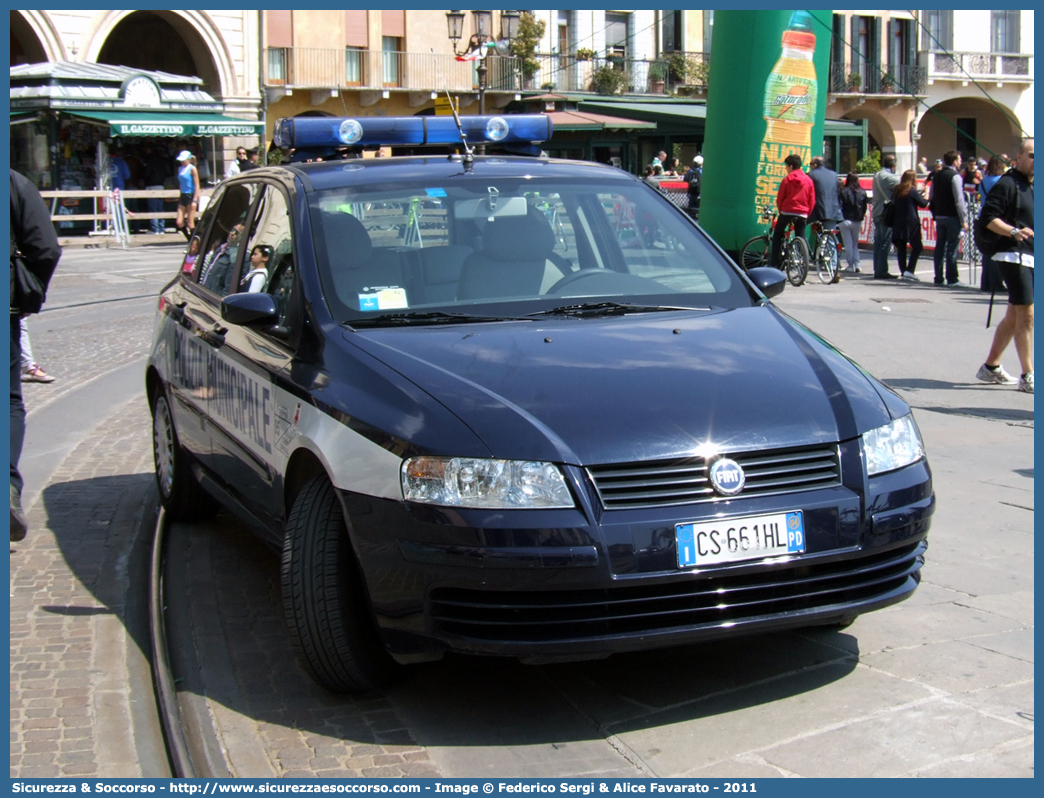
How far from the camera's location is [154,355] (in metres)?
6.45

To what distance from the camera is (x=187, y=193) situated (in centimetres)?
2741

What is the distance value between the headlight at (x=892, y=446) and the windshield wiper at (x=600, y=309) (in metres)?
1.00

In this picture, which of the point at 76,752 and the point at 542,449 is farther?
the point at 76,752

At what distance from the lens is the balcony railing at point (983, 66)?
176 feet

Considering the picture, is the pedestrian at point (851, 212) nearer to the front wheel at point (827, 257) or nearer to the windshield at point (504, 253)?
the front wheel at point (827, 257)

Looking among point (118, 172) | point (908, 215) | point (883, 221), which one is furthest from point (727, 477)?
point (118, 172)

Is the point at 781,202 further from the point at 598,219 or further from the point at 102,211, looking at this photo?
the point at 102,211

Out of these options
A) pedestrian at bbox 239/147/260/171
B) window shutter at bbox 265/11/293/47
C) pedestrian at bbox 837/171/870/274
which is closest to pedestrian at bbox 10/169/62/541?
pedestrian at bbox 837/171/870/274

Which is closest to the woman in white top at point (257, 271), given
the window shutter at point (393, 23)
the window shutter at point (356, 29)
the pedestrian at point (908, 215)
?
the pedestrian at point (908, 215)

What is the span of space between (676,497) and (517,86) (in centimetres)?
4511

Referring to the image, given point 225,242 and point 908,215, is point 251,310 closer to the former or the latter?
point 225,242

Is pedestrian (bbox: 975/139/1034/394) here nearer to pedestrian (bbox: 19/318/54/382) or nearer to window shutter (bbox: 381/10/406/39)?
pedestrian (bbox: 19/318/54/382)

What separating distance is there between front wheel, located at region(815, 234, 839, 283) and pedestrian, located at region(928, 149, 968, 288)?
1.35m

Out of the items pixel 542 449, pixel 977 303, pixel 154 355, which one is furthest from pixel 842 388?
pixel 977 303
